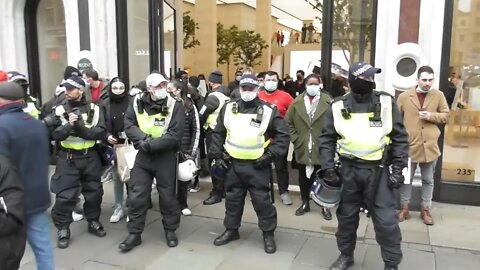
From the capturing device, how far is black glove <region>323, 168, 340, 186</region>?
3.99 meters

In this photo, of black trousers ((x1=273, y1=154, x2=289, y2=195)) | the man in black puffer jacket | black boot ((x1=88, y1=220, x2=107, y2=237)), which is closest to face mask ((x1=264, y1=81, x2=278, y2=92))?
black trousers ((x1=273, y1=154, x2=289, y2=195))

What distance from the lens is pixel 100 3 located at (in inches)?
293

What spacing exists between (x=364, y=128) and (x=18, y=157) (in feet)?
Answer: 8.74

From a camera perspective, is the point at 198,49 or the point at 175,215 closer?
the point at 175,215

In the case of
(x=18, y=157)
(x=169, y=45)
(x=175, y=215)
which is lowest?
(x=175, y=215)

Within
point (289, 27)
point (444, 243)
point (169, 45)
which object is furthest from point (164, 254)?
point (289, 27)

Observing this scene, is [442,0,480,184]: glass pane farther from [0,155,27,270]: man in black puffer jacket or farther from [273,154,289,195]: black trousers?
[0,155,27,270]: man in black puffer jacket

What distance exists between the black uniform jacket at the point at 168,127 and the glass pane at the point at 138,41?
3.43 meters

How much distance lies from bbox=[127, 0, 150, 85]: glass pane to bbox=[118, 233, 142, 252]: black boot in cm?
390

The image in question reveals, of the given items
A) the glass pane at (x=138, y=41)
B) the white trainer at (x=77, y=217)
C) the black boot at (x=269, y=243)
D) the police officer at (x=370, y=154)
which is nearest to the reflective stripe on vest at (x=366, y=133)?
the police officer at (x=370, y=154)

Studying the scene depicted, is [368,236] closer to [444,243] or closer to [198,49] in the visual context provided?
[444,243]

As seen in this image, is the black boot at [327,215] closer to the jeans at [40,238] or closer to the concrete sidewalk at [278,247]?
the concrete sidewalk at [278,247]

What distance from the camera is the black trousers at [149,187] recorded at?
4617 millimetres

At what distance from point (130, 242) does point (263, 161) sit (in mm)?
1566
